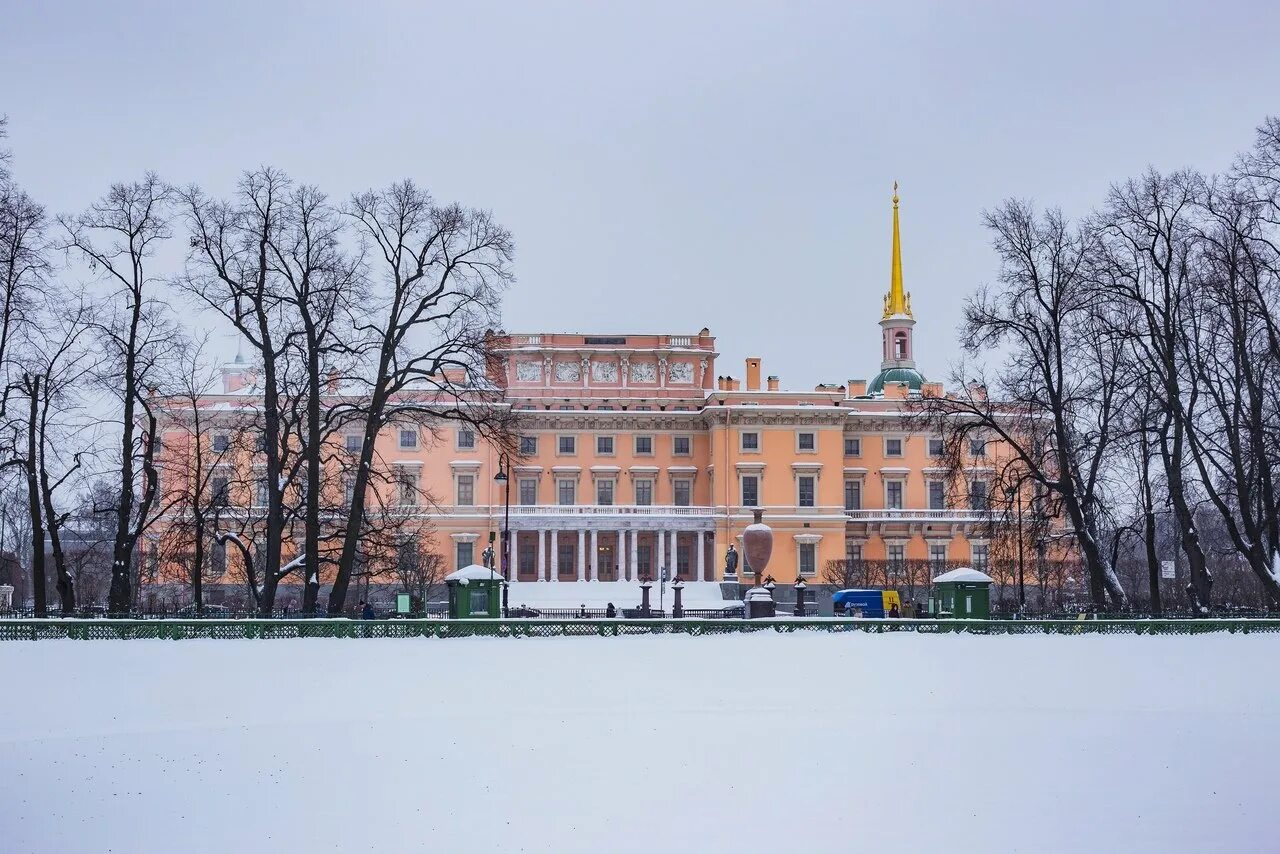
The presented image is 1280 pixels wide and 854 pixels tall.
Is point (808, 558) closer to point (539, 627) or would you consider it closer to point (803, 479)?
point (803, 479)

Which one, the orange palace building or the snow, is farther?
the orange palace building

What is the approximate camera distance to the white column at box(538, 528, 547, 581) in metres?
71.1

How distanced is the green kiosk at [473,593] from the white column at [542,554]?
39379 mm

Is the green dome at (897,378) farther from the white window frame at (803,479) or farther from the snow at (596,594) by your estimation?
the snow at (596,594)

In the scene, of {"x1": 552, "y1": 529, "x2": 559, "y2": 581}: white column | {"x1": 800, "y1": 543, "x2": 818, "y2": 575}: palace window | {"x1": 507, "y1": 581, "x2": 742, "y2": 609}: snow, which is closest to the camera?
{"x1": 507, "y1": 581, "x2": 742, "y2": 609}: snow

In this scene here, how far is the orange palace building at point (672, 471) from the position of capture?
71812 millimetres

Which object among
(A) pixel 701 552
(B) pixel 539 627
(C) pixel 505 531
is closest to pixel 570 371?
(A) pixel 701 552

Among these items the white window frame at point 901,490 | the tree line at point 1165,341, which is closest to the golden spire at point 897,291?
the white window frame at point 901,490

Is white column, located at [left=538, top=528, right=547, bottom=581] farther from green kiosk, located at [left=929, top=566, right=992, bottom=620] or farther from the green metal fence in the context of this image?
the green metal fence

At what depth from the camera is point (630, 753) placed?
57.3 feet

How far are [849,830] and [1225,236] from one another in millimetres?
22437

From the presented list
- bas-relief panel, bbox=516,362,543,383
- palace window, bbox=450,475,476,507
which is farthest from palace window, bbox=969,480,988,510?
palace window, bbox=450,475,476,507

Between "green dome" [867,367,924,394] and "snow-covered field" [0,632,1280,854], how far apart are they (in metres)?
63.2

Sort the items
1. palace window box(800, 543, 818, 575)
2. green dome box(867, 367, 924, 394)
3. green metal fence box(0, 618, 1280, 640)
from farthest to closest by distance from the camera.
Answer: green dome box(867, 367, 924, 394)
palace window box(800, 543, 818, 575)
green metal fence box(0, 618, 1280, 640)
